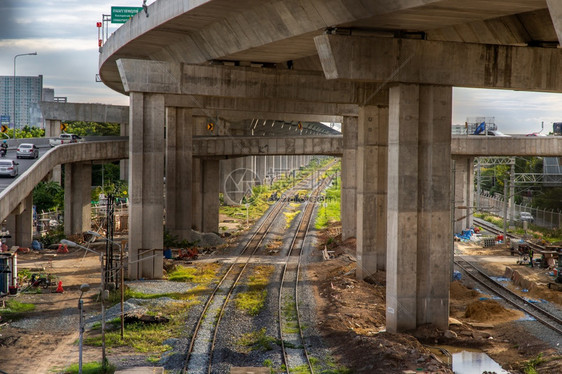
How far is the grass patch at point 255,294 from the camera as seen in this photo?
3262 cm

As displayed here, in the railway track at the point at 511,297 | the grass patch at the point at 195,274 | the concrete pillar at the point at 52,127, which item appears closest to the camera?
the railway track at the point at 511,297

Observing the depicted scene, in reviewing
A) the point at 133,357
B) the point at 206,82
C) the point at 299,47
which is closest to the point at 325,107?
the point at 206,82

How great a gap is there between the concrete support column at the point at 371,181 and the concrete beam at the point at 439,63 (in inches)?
579

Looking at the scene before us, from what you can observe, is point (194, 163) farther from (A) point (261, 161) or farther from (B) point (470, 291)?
(A) point (261, 161)

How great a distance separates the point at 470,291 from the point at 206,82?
16.9 metres

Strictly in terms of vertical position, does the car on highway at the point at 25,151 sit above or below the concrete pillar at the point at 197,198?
above

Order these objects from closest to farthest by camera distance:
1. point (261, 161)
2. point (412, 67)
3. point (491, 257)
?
point (412, 67), point (491, 257), point (261, 161)

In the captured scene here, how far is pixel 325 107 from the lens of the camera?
57688 millimetres

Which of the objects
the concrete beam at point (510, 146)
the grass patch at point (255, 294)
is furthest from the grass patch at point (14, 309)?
the concrete beam at point (510, 146)

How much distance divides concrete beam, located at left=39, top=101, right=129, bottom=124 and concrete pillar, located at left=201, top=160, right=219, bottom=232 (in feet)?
68.0

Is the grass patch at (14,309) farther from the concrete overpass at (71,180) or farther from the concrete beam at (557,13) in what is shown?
the concrete beam at (557,13)

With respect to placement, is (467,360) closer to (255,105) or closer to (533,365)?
(533,365)

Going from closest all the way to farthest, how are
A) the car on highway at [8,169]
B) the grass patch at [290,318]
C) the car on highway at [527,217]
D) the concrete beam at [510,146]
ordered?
the grass patch at [290,318] → the car on highway at [8,169] → the concrete beam at [510,146] → the car on highway at [527,217]

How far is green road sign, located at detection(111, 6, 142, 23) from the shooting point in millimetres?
48188
